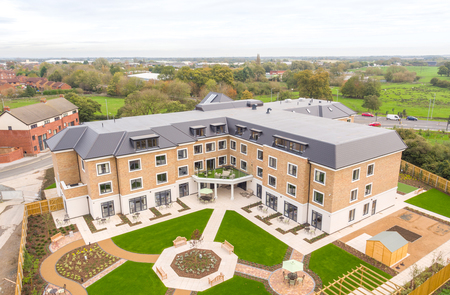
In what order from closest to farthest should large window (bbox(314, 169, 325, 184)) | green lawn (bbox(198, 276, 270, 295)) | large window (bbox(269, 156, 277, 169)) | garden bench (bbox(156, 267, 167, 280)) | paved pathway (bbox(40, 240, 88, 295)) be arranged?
green lawn (bbox(198, 276, 270, 295)) < paved pathway (bbox(40, 240, 88, 295)) < garden bench (bbox(156, 267, 167, 280)) < large window (bbox(314, 169, 325, 184)) < large window (bbox(269, 156, 277, 169))

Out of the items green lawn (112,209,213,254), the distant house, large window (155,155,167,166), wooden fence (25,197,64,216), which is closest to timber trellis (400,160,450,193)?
green lawn (112,209,213,254)

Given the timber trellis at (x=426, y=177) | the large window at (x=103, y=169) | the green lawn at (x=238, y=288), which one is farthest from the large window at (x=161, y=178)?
the timber trellis at (x=426, y=177)

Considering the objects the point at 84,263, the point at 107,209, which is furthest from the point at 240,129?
the point at 84,263

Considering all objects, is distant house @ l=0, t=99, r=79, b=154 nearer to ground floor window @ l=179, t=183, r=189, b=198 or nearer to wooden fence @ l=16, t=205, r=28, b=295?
wooden fence @ l=16, t=205, r=28, b=295

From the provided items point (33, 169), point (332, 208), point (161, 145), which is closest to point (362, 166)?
point (332, 208)

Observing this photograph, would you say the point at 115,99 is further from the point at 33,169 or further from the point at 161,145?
the point at 161,145

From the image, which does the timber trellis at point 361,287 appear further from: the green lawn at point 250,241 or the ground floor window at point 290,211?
the ground floor window at point 290,211

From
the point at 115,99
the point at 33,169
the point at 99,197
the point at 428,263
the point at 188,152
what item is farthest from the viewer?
the point at 115,99


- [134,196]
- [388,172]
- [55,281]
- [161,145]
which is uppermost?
[161,145]
